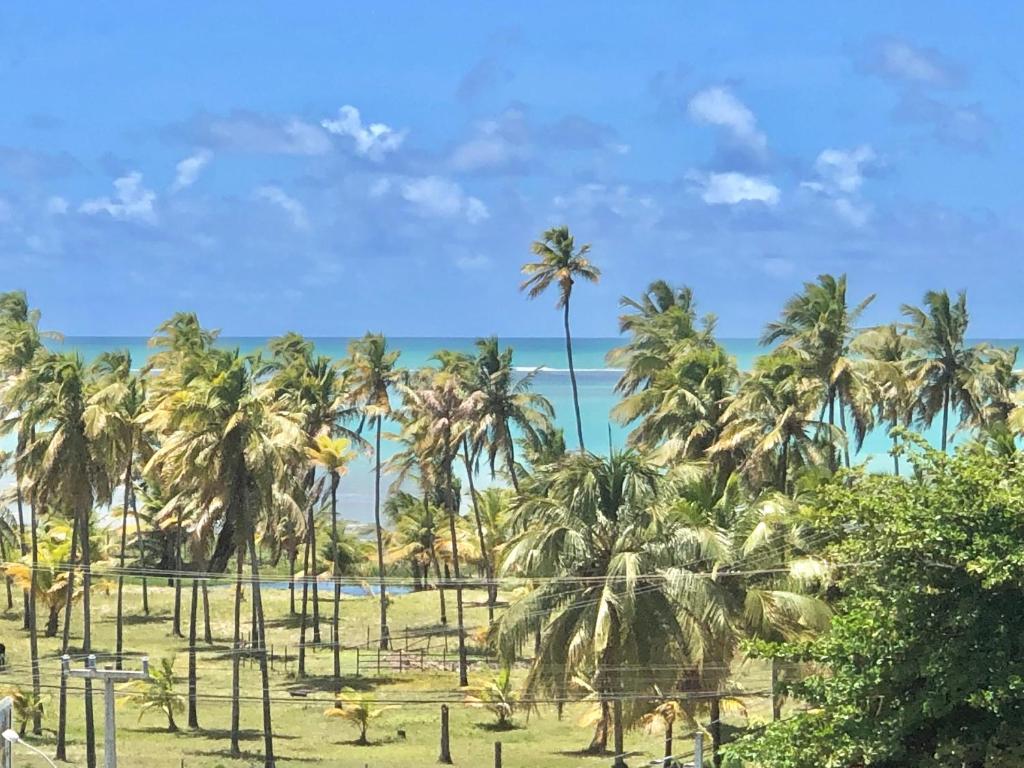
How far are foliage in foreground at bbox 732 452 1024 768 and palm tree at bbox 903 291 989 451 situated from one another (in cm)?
3810

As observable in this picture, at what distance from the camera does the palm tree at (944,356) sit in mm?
59031

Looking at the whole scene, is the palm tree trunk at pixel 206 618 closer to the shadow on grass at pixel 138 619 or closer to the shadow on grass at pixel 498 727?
the shadow on grass at pixel 138 619

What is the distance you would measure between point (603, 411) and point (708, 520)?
16096 centimetres

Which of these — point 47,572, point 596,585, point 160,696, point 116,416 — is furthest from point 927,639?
point 47,572

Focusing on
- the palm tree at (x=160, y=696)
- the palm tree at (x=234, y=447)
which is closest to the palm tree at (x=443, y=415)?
the palm tree at (x=160, y=696)

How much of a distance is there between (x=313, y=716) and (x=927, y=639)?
3294cm

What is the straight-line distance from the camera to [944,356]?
196ft

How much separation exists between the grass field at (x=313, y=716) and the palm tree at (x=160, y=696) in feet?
1.59

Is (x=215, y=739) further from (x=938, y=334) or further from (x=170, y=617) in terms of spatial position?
(x=938, y=334)

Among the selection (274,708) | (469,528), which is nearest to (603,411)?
(469,528)

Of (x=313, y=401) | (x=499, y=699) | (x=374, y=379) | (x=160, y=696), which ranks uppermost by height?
(x=374, y=379)

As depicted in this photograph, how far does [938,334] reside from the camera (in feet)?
195

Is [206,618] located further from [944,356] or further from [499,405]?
[944,356]

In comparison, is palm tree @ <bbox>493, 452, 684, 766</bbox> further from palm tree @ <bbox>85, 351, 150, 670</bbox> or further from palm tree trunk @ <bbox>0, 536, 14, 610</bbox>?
palm tree trunk @ <bbox>0, 536, 14, 610</bbox>
